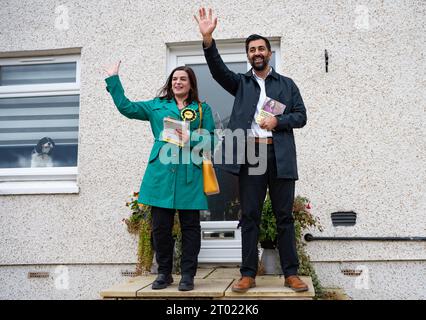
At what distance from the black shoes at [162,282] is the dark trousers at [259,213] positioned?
0.56 metres

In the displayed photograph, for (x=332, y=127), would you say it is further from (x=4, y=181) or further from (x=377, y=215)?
(x=4, y=181)

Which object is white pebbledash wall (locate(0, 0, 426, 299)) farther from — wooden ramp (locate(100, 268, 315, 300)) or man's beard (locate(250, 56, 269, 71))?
man's beard (locate(250, 56, 269, 71))

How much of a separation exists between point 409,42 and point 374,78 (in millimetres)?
497

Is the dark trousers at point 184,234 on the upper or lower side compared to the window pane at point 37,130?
lower

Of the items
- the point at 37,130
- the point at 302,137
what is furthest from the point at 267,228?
the point at 37,130

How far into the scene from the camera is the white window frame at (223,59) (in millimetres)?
4461

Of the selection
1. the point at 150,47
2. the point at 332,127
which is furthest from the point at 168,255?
the point at 150,47

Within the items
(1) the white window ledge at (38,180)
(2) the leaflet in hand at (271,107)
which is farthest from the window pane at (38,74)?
(2) the leaflet in hand at (271,107)

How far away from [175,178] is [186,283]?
28.9 inches

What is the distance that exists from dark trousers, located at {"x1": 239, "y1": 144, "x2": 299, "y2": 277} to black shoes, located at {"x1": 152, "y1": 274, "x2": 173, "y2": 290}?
1.85 feet

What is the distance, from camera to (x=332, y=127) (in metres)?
4.35

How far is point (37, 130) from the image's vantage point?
16.5 feet

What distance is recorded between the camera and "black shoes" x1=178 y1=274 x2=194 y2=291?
3023 millimetres

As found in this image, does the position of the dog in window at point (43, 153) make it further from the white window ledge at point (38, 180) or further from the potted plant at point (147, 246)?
the potted plant at point (147, 246)
